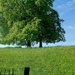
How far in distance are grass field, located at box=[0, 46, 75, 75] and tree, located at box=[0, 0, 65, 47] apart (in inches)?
556

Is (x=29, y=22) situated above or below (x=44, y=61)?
above

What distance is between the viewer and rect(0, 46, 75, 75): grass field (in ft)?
71.0

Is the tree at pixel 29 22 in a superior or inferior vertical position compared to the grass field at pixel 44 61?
superior

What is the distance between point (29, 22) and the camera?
148 ft

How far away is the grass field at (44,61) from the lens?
2163cm

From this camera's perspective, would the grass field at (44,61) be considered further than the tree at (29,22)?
No

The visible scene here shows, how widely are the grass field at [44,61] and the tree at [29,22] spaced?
14135mm

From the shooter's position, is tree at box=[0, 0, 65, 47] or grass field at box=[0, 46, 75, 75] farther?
tree at box=[0, 0, 65, 47]

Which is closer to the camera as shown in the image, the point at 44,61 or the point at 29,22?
the point at 44,61

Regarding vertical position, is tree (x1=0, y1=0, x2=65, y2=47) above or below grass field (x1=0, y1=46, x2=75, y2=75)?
above

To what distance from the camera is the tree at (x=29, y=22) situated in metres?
44.2

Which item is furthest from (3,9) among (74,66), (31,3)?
(74,66)

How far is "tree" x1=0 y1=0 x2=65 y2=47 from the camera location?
44.2m

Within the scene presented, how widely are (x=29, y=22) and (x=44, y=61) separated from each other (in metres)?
20.5
